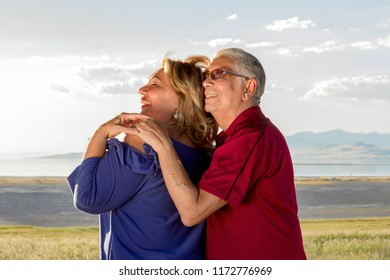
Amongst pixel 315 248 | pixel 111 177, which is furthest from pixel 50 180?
pixel 111 177

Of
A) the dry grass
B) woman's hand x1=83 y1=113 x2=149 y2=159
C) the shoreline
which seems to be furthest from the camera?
the shoreline

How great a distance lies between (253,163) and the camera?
3.38 metres

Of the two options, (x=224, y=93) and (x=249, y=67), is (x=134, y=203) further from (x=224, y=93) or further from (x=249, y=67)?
(x=249, y=67)

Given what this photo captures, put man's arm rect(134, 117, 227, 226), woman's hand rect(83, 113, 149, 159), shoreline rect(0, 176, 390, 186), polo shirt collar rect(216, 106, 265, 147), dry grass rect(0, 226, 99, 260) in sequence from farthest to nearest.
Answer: shoreline rect(0, 176, 390, 186)
dry grass rect(0, 226, 99, 260)
polo shirt collar rect(216, 106, 265, 147)
woman's hand rect(83, 113, 149, 159)
man's arm rect(134, 117, 227, 226)

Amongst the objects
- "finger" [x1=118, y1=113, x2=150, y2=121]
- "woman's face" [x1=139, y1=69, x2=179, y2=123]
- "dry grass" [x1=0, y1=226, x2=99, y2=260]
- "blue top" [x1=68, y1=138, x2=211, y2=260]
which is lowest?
"dry grass" [x1=0, y1=226, x2=99, y2=260]

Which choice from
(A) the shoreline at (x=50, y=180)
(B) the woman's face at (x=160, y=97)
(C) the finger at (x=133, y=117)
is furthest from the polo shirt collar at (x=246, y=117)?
(A) the shoreline at (x=50, y=180)

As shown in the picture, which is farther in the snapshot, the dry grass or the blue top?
the dry grass

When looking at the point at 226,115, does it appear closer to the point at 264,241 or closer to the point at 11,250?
the point at 264,241

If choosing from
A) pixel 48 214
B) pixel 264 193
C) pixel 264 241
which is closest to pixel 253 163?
pixel 264 193

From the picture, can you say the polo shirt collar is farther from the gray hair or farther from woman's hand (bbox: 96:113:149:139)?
woman's hand (bbox: 96:113:149:139)

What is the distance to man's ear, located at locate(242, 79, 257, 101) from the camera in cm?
364

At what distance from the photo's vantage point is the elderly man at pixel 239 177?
334 cm

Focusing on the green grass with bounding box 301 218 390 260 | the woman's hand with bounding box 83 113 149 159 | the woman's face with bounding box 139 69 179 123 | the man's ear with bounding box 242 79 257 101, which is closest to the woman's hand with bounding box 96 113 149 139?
the woman's hand with bounding box 83 113 149 159
